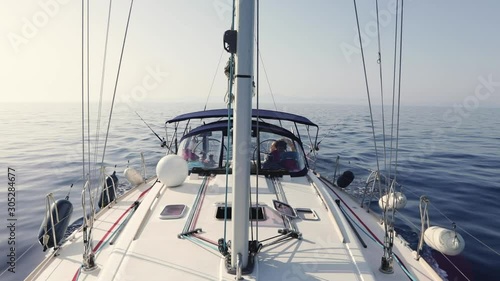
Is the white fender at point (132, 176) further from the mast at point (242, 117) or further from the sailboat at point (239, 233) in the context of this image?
the mast at point (242, 117)

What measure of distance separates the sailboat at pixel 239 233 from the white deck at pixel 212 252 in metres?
0.01

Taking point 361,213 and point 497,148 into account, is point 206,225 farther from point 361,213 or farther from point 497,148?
point 497,148

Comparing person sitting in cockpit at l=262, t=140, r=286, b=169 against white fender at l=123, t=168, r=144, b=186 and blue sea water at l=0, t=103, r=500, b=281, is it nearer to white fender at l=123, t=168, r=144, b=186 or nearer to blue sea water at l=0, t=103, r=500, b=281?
blue sea water at l=0, t=103, r=500, b=281

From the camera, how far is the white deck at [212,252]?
100 inches

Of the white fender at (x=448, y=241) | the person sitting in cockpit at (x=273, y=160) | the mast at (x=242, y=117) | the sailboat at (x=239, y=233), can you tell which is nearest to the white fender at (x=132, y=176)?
the sailboat at (x=239, y=233)

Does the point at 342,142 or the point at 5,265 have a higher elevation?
the point at 342,142

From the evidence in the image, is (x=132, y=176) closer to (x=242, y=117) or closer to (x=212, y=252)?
(x=212, y=252)

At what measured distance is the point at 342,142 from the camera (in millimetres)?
17250

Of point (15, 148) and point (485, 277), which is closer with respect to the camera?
point (485, 277)

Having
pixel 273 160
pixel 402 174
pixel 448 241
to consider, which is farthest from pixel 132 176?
pixel 402 174

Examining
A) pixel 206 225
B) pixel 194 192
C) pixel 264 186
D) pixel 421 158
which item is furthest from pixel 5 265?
pixel 421 158

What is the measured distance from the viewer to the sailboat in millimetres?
2242

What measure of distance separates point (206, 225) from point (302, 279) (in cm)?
137

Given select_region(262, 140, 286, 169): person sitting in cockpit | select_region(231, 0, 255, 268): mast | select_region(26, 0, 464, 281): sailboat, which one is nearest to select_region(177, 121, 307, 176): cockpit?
select_region(262, 140, 286, 169): person sitting in cockpit
